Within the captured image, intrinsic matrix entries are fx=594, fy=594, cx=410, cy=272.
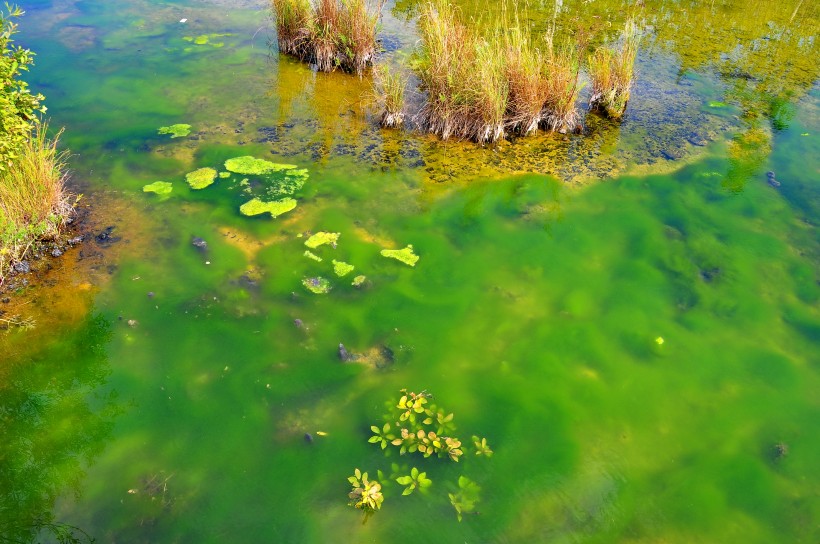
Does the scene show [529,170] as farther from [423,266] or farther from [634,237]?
[423,266]

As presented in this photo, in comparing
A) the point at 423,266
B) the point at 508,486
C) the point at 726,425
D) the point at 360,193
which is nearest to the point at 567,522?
the point at 508,486

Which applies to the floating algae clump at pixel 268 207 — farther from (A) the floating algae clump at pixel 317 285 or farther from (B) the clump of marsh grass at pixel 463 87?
(B) the clump of marsh grass at pixel 463 87

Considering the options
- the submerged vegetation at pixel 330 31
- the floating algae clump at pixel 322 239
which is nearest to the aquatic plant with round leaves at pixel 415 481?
the floating algae clump at pixel 322 239

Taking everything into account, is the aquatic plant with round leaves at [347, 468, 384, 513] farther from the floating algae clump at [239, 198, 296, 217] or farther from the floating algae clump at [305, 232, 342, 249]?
the floating algae clump at [239, 198, 296, 217]

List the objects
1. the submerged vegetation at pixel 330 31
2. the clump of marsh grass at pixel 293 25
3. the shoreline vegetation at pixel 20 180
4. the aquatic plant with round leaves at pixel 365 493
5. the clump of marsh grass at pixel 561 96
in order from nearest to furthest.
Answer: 1. the aquatic plant with round leaves at pixel 365 493
2. the shoreline vegetation at pixel 20 180
3. the clump of marsh grass at pixel 561 96
4. the submerged vegetation at pixel 330 31
5. the clump of marsh grass at pixel 293 25

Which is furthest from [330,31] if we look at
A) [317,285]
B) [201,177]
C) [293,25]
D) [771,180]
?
[771,180]

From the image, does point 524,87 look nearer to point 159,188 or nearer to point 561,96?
point 561,96

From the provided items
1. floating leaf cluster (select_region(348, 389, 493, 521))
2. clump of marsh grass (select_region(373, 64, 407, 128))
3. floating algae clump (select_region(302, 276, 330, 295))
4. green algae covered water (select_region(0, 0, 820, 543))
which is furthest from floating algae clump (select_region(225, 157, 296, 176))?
floating leaf cluster (select_region(348, 389, 493, 521))
